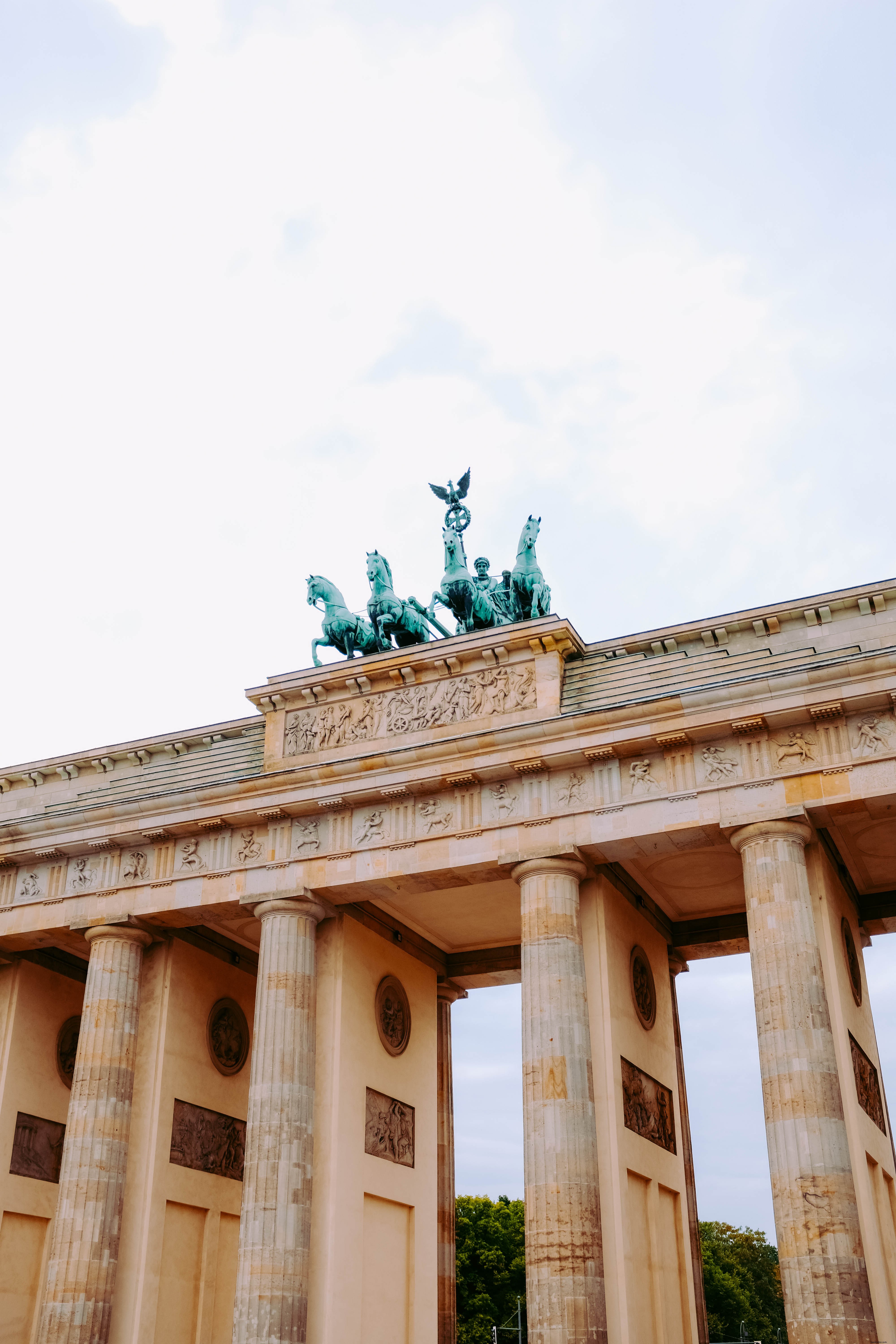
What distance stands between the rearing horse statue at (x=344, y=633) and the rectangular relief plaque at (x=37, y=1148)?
12.1 metres

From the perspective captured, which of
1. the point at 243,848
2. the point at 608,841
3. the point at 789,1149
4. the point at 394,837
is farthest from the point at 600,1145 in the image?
the point at 243,848

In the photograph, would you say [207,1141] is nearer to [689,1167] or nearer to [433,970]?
[433,970]

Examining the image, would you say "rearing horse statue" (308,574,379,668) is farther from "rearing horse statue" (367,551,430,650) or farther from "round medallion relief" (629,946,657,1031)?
"round medallion relief" (629,946,657,1031)

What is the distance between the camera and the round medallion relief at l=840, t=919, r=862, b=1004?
23.4 m

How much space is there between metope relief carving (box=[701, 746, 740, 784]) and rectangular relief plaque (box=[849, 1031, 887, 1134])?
4841 millimetres

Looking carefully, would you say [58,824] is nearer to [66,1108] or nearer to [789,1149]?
[66,1108]

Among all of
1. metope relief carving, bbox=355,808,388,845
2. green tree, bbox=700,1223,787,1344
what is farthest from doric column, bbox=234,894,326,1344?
green tree, bbox=700,1223,787,1344

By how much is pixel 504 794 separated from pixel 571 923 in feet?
9.10

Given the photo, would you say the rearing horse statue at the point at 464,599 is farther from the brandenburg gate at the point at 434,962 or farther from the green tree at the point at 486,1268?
the green tree at the point at 486,1268

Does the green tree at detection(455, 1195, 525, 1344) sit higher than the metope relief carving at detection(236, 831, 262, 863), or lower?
lower

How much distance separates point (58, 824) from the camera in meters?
27.6

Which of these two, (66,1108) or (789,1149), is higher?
(66,1108)

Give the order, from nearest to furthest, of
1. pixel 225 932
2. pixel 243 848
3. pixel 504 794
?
pixel 504 794
pixel 243 848
pixel 225 932

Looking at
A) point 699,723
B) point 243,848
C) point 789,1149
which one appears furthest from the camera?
point 243,848
